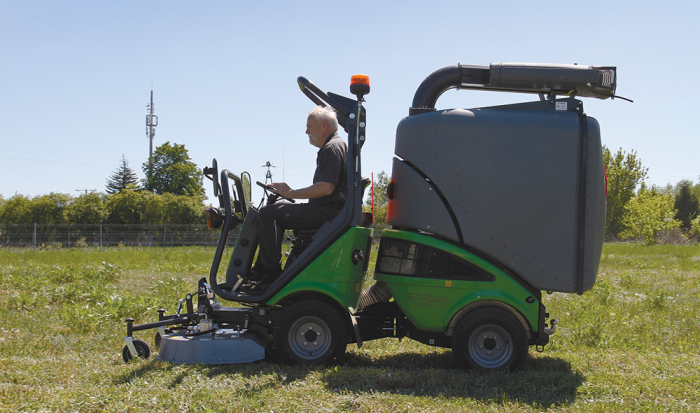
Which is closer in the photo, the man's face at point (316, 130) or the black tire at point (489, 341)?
the black tire at point (489, 341)

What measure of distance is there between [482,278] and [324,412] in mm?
1973

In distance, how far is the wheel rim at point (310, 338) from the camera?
4836 mm

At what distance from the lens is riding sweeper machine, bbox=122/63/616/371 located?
4.69 meters

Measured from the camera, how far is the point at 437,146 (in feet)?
16.0

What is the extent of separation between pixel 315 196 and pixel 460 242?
4.74 ft

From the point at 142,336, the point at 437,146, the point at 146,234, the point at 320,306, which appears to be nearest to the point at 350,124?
the point at 437,146

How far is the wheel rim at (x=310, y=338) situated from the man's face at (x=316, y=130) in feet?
5.78

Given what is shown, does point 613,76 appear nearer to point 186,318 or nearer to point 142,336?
point 186,318

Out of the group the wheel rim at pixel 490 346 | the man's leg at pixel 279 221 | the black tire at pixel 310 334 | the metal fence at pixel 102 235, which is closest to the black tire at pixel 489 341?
the wheel rim at pixel 490 346

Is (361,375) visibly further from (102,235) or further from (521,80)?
(102,235)

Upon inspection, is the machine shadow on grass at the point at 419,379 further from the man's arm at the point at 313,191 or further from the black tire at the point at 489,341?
the man's arm at the point at 313,191

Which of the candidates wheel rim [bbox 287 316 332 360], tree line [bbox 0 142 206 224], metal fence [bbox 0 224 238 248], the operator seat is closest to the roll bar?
the operator seat

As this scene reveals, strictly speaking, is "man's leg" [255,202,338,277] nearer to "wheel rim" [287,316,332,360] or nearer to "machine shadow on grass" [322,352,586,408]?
"wheel rim" [287,316,332,360]

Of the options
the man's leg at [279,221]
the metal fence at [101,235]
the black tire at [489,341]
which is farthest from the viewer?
the metal fence at [101,235]
